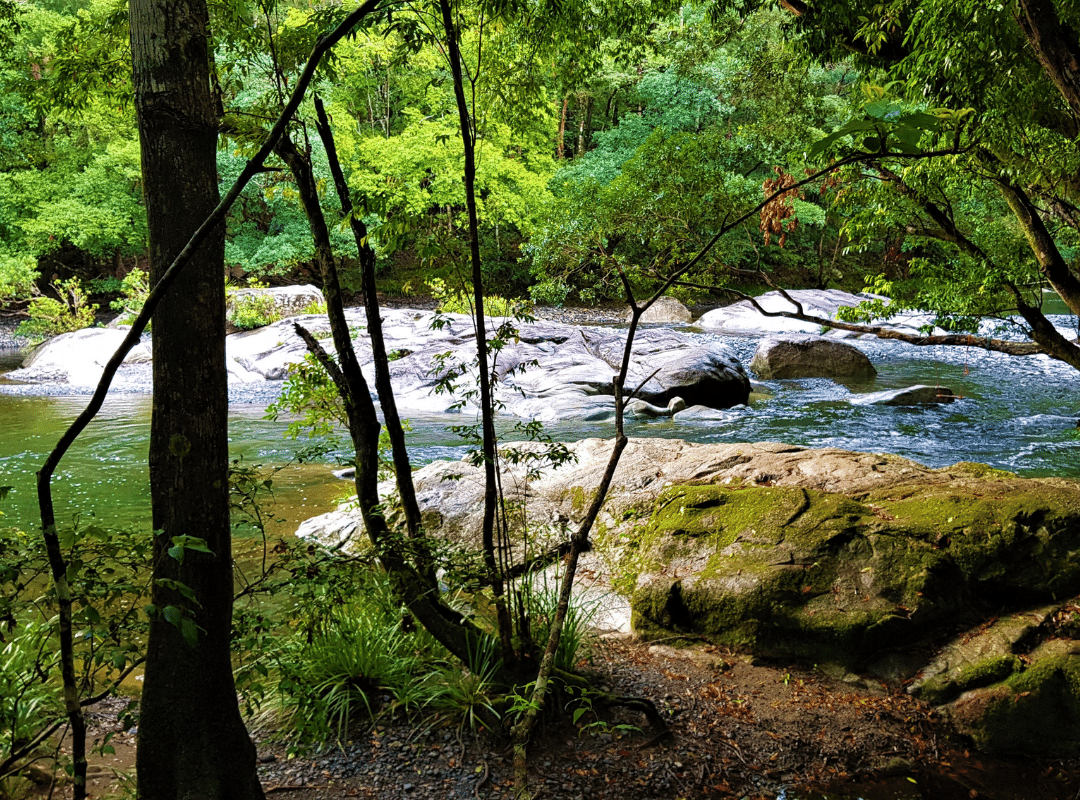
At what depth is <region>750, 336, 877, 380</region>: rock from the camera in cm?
1416

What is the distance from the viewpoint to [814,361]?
14.3 m

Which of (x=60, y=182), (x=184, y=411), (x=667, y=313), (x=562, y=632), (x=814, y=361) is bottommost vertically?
(x=562, y=632)

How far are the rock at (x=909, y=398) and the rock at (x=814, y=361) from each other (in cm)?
230

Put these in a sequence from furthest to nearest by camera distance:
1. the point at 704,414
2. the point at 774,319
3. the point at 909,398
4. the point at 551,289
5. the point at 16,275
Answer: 1. the point at 774,319
2. the point at 16,275
3. the point at 909,398
4. the point at 704,414
5. the point at 551,289

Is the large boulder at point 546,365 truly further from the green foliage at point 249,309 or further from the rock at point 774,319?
the rock at point 774,319

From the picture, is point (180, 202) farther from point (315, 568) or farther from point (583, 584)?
point (583, 584)

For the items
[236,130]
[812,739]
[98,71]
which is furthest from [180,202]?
[812,739]

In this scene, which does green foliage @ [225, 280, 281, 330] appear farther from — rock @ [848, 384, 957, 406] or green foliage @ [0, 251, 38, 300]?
rock @ [848, 384, 957, 406]

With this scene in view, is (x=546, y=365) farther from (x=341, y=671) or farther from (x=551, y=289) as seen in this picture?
(x=341, y=671)

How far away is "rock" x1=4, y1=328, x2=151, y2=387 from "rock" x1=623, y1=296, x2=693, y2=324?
1499 cm

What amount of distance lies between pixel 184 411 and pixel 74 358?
16.2 meters

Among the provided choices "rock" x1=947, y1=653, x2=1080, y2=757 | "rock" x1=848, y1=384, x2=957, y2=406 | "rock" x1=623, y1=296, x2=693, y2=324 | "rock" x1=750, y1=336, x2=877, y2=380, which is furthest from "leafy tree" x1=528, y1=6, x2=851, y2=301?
"rock" x1=623, y1=296, x2=693, y2=324

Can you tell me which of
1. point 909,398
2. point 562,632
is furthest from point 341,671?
point 909,398

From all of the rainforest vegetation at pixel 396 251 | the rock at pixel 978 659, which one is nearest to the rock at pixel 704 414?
the rainforest vegetation at pixel 396 251
